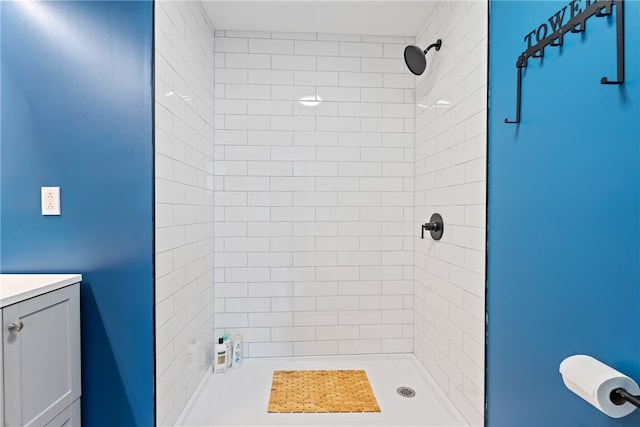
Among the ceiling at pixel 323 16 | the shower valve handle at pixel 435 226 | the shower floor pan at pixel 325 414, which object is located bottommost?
the shower floor pan at pixel 325 414

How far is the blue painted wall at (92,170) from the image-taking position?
54.1 inches

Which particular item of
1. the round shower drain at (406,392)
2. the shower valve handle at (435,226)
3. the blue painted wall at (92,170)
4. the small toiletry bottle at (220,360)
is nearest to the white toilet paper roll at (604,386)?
the shower valve handle at (435,226)

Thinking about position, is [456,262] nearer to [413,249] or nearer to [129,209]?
[413,249]

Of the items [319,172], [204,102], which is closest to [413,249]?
[319,172]

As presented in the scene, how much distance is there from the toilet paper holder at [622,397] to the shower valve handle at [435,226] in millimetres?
1197

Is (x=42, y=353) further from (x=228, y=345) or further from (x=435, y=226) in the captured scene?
(x=435, y=226)

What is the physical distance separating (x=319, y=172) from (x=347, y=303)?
3.01 ft

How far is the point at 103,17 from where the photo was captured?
4.62 ft

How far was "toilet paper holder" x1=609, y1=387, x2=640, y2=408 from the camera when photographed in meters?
0.75

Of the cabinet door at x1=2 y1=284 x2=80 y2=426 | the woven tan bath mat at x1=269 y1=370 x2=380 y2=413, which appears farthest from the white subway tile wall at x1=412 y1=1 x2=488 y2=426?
the cabinet door at x1=2 y1=284 x2=80 y2=426

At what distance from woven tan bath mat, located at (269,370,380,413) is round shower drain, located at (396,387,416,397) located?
0.55ft

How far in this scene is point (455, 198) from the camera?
179 centimetres

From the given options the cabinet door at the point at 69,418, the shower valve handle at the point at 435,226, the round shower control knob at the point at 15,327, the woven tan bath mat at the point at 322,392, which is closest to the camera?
the round shower control knob at the point at 15,327

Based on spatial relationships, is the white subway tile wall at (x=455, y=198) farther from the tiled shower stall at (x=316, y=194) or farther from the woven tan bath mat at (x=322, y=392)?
the woven tan bath mat at (x=322, y=392)
